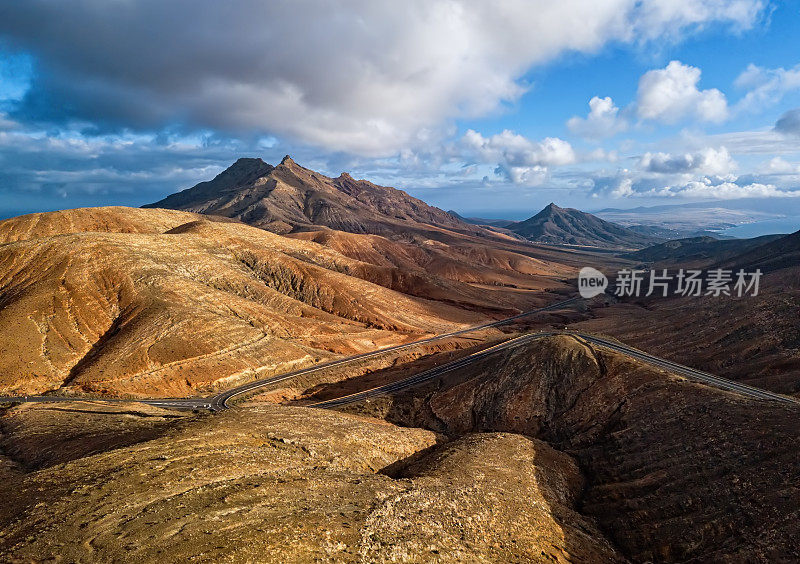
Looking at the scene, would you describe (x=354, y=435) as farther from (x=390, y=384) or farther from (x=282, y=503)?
(x=390, y=384)

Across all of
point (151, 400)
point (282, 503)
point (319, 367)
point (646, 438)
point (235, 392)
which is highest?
point (282, 503)

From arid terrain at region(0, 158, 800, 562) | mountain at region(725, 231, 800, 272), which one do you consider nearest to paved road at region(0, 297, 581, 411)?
arid terrain at region(0, 158, 800, 562)

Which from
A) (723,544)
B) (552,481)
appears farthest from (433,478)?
(723,544)

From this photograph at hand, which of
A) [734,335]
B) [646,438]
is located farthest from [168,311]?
[734,335]

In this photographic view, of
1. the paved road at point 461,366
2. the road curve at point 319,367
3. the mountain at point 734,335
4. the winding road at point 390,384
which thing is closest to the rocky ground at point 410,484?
the winding road at point 390,384

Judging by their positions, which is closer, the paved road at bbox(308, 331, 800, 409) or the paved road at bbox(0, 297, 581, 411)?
the paved road at bbox(308, 331, 800, 409)

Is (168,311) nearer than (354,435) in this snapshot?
No

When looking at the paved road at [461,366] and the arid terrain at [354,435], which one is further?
the paved road at [461,366]

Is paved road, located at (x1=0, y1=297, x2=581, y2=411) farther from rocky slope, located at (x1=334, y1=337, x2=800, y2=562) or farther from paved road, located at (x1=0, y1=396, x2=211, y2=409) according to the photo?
rocky slope, located at (x1=334, y1=337, x2=800, y2=562)

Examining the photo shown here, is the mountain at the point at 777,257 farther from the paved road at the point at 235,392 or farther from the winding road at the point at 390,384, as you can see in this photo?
the paved road at the point at 235,392
